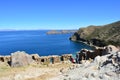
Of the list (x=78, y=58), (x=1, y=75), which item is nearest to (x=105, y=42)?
(x=78, y=58)

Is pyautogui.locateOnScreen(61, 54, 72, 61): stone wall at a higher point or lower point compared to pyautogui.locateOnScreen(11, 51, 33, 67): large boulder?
lower

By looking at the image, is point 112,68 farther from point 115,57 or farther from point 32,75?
point 32,75

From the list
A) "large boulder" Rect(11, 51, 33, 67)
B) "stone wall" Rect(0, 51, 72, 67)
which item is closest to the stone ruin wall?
"stone wall" Rect(0, 51, 72, 67)

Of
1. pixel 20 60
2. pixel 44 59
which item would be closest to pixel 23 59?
pixel 20 60

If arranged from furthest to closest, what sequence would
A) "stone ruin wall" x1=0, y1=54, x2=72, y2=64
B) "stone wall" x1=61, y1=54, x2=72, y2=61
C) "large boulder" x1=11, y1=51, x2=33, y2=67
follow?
"stone wall" x1=61, y1=54, x2=72, y2=61
"stone ruin wall" x1=0, y1=54, x2=72, y2=64
"large boulder" x1=11, y1=51, x2=33, y2=67

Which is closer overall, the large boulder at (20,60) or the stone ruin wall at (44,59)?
the large boulder at (20,60)

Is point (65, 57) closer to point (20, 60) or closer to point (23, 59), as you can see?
point (23, 59)

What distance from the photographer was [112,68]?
1806 cm

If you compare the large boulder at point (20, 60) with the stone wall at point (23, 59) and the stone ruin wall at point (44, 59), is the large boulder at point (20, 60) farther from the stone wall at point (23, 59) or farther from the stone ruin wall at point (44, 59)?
the stone ruin wall at point (44, 59)

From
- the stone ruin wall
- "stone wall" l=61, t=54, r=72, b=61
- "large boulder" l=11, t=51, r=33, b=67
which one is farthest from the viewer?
"stone wall" l=61, t=54, r=72, b=61

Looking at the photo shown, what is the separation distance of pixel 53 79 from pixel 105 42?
131643 millimetres

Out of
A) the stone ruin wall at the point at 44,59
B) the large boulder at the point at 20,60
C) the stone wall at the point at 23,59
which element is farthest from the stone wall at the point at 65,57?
the large boulder at the point at 20,60

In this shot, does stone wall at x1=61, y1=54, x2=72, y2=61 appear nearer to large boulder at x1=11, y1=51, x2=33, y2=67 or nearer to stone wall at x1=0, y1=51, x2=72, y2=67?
stone wall at x1=0, y1=51, x2=72, y2=67

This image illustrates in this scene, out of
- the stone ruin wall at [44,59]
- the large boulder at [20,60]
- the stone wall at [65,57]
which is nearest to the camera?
the large boulder at [20,60]
